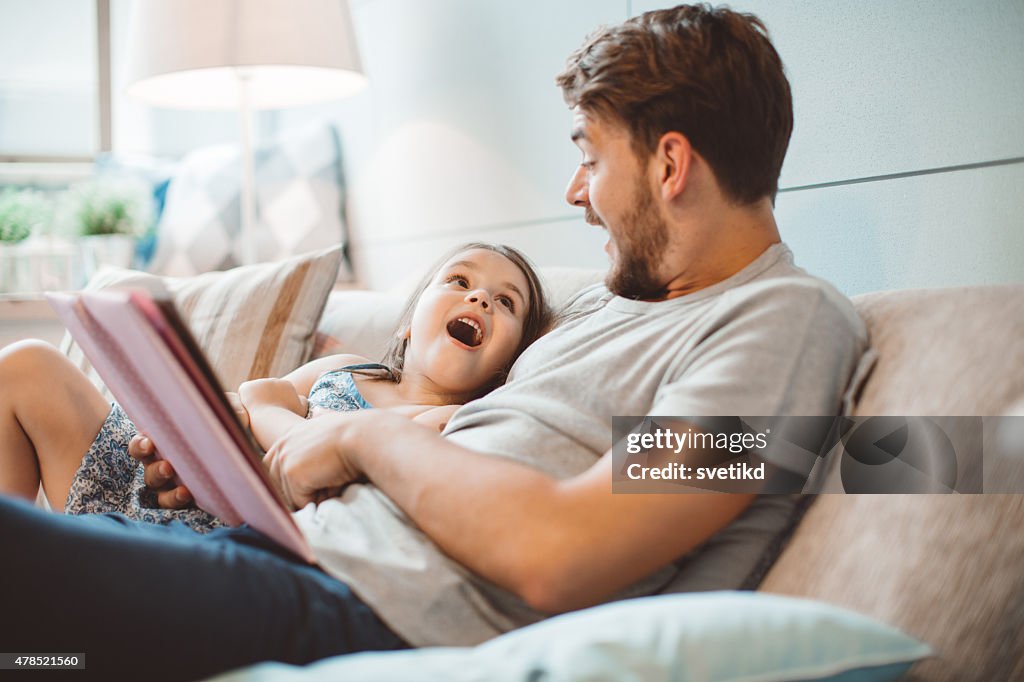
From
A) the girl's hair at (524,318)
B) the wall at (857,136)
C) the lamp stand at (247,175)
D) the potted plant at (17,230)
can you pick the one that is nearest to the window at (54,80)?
the potted plant at (17,230)

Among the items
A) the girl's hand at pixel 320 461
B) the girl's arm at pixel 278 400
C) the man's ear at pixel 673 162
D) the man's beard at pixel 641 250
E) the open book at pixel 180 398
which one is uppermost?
the man's ear at pixel 673 162

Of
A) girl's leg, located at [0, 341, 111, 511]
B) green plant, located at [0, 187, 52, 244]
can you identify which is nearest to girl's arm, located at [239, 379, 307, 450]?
girl's leg, located at [0, 341, 111, 511]

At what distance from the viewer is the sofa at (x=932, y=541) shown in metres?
0.80

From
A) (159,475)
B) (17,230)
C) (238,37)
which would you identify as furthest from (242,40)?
(159,475)

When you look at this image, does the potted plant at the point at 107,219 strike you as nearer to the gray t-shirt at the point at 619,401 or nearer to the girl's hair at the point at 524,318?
the girl's hair at the point at 524,318

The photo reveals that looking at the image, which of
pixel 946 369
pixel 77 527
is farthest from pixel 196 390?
pixel 946 369

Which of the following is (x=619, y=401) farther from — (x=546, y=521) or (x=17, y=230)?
(x=17, y=230)

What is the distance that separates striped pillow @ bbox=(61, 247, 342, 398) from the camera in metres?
1.81

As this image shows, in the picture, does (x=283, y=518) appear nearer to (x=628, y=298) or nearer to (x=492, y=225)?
(x=628, y=298)

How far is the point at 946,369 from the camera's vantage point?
2.93 feet

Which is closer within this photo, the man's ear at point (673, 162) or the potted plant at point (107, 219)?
the man's ear at point (673, 162)

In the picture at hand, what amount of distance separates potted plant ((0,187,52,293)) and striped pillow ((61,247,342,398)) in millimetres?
1139

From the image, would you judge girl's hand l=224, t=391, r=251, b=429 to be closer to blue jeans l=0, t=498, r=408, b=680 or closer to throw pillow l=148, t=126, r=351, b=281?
blue jeans l=0, t=498, r=408, b=680

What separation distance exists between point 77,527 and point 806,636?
23.0 inches
